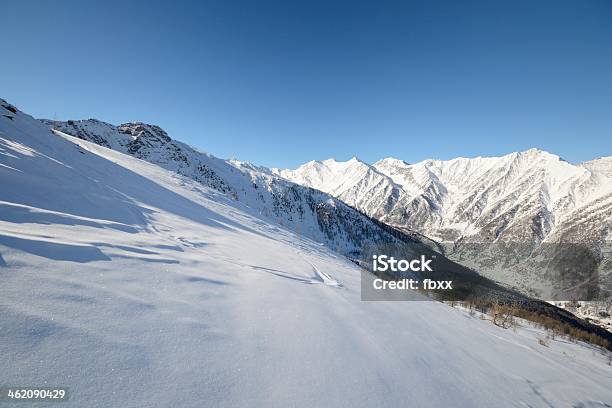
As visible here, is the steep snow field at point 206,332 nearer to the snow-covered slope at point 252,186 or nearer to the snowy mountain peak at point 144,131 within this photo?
the snow-covered slope at point 252,186

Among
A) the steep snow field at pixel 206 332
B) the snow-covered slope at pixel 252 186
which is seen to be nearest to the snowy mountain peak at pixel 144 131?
the snow-covered slope at pixel 252 186

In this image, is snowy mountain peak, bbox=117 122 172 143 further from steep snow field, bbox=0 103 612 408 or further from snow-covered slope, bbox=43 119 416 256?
steep snow field, bbox=0 103 612 408

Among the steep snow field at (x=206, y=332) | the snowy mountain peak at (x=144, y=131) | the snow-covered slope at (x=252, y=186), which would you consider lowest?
the steep snow field at (x=206, y=332)

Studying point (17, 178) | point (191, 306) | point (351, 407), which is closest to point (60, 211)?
point (17, 178)

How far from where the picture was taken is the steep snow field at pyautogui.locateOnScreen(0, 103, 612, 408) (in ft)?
6.79

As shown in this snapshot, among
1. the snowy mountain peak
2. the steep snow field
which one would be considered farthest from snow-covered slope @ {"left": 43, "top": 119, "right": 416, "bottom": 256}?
the steep snow field

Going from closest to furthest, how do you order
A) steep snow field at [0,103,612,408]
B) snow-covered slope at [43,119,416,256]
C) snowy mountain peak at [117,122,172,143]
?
steep snow field at [0,103,612,408], snow-covered slope at [43,119,416,256], snowy mountain peak at [117,122,172,143]

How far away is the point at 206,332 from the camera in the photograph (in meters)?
2.87

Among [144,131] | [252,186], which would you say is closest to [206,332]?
[252,186]

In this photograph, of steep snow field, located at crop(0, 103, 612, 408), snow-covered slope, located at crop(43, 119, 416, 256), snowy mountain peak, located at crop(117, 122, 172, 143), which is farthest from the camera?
snowy mountain peak, located at crop(117, 122, 172, 143)

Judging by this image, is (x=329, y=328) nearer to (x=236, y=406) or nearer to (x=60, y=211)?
(x=236, y=406)

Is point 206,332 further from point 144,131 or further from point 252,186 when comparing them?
point 144,131

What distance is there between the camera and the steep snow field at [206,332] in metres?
2.07

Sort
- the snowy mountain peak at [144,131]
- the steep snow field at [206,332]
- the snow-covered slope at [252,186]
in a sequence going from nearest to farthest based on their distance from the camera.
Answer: the steep snow field at [206,332] → the snow-covered slope at [252,186] → the snowy mountain peak at [144,131]
